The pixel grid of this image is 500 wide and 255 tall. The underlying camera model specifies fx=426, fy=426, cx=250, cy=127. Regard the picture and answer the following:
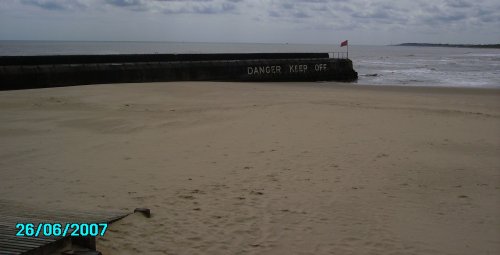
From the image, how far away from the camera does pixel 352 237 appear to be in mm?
3600

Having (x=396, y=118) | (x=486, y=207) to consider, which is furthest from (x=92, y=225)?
(x=396, y=118)

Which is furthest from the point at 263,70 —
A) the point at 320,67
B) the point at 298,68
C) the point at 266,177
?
the point at 266,177

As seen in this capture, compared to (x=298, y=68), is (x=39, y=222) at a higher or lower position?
lower

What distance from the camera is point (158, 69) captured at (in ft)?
62.1

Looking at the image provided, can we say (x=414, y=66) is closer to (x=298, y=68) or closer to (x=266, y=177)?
(x=298, y=68)

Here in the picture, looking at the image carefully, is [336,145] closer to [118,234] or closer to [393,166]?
[393,166]

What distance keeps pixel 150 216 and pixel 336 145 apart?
3.76 metres

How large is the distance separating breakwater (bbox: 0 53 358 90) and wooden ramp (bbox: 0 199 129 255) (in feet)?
41.4

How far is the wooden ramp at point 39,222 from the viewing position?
8.49 feet

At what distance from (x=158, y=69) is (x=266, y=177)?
14.7 meters

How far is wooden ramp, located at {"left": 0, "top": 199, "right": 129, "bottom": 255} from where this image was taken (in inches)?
102

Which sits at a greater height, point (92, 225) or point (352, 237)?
point (92, 225)
